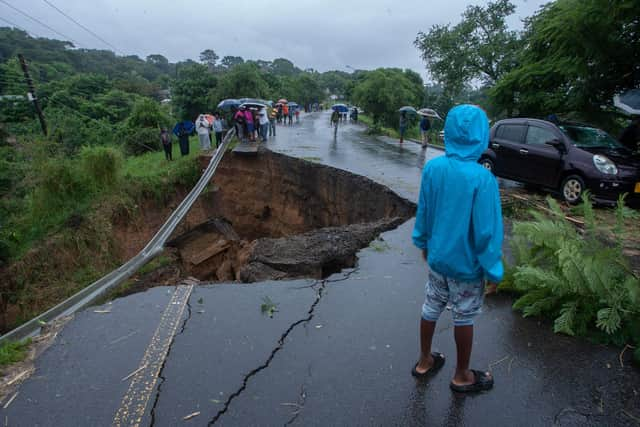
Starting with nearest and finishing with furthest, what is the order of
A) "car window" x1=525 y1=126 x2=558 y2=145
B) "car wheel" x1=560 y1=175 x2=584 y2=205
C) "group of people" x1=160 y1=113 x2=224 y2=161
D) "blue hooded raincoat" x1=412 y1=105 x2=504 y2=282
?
"blue hooded raincoat" x1=412 y1=105 x2=504 y2=282, "car wheel" x1=560 y1=175 x2=584 y2=205, "car window" x1=525 y1=126 x2=558 y2=145, "group of people" x1=160 y1=113 x2=224 y2=161

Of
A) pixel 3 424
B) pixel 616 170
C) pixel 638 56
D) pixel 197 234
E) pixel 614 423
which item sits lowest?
pixel 197 234

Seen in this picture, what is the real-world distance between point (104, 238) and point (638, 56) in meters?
15.2

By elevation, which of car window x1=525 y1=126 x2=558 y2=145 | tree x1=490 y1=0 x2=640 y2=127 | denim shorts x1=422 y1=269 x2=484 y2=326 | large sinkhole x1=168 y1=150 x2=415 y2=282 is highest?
tree x1=490 y1=0 x2=640 y2=127

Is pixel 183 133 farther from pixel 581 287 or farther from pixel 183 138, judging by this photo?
pixel 581 287

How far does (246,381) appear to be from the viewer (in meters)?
2.90

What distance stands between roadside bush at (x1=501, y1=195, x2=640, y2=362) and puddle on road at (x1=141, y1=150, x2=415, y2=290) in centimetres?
269

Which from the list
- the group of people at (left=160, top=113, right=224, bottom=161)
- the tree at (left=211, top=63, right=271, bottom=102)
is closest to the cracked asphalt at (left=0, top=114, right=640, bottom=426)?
the group of people at (left=160, top=113, right=224, bottom=161)

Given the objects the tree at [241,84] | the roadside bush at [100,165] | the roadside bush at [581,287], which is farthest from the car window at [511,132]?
the tree at [241,84]

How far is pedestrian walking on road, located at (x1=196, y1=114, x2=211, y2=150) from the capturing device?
16.2m

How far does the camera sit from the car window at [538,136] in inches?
326

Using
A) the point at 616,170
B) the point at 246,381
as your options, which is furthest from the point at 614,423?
the point at 616,170

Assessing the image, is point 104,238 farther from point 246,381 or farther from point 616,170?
point 616,170

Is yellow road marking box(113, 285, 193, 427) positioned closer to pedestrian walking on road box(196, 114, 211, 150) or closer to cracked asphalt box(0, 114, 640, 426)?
cracked asphalt box(0, 114, 640, 426)

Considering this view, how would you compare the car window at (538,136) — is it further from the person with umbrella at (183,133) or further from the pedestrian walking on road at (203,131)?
the person with umbrella at (183,133)
